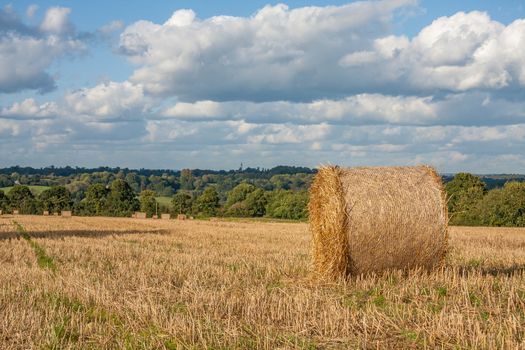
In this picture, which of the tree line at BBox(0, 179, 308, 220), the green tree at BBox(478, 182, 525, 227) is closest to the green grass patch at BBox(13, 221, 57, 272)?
the green tree at BBox(478, 182, 525, 227)

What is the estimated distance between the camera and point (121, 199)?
252ft

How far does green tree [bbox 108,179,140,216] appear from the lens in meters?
75.8

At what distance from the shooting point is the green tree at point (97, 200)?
73.8m

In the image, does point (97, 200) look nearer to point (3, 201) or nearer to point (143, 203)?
point (143, 203)

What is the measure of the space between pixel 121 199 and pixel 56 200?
24.1 ft

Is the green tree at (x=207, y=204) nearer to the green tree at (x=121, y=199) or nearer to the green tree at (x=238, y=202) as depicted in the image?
the green tree at (x=238, y=202)

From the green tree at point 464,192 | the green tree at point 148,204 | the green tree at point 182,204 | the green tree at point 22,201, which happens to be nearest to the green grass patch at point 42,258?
the green tree at point 464,192

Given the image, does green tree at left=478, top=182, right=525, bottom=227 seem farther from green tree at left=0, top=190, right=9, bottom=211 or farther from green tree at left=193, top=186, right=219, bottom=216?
green tree at left=0, top=190, right=9, bottom=211

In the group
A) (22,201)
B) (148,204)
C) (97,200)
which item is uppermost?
(97,200)

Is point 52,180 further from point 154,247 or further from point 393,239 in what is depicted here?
point 393,239

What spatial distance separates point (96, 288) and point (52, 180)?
12565 centimetres

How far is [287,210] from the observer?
71500 millimetres

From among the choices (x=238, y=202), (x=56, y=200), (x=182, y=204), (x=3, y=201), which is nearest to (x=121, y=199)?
(x=56, y=200)

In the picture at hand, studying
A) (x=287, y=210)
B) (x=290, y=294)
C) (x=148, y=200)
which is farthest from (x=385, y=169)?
(x=148, y=200)
